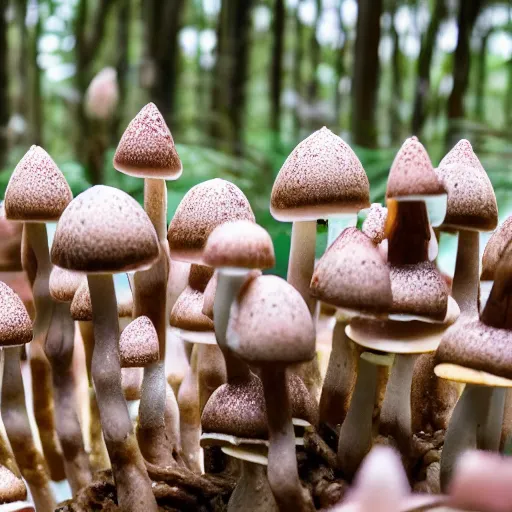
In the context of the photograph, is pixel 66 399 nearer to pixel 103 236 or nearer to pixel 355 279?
pixel 103 236

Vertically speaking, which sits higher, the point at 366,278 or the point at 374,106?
the point at 374,106

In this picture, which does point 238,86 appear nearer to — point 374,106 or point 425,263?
point 374,106

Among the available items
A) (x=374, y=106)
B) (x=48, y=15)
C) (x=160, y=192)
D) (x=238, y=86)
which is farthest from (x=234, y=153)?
(x=160, y=192)

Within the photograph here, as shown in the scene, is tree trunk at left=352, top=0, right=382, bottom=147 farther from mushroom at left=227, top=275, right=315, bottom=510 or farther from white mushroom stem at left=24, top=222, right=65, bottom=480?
mushroom at left=227, top=275, right=315, bottom=510

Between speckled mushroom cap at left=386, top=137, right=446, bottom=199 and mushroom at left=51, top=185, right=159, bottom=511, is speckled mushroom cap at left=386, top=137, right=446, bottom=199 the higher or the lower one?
the higher one

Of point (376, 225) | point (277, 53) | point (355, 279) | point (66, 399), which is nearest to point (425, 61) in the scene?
point (277, 53)

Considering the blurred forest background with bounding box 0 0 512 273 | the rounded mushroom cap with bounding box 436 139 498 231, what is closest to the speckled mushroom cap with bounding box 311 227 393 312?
the rounded mushroom cap with bounding box 436 139 498 231

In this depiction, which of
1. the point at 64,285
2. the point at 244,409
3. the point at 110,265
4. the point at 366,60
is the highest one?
the point at 366,60
